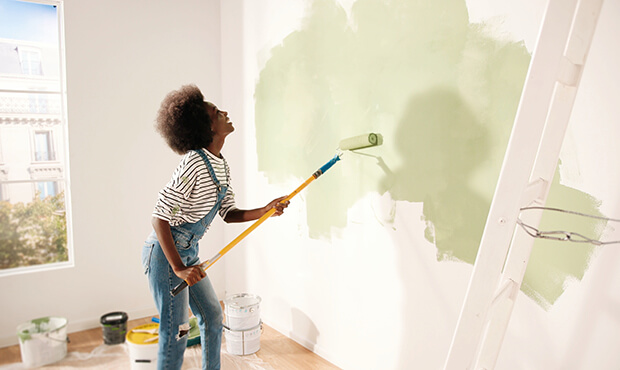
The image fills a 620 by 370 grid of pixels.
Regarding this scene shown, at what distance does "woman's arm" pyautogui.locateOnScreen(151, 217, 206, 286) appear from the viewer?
1558 mm

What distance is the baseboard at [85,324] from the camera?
2518 mm

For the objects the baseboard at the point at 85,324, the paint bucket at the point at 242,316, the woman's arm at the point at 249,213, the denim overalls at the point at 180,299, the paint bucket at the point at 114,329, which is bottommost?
the baseboard at the point at 85,324

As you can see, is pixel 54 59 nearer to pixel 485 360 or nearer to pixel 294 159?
pixel 294 159

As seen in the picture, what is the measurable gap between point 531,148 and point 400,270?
100 centimetres

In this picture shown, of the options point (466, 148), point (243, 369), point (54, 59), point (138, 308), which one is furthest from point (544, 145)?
point (54, 59)

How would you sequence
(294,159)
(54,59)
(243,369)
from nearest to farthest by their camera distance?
1. (243,369)
2. (294,159)
3. (54,59)

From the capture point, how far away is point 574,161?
51.9 inches

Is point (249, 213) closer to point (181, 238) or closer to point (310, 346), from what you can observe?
point (181, 238)

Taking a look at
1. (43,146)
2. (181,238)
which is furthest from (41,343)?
(43,146)

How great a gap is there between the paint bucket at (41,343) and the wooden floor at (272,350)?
0.12 meters

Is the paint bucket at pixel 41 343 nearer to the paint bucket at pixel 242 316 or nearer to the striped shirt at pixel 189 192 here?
the paint bucket at pixel 242 316

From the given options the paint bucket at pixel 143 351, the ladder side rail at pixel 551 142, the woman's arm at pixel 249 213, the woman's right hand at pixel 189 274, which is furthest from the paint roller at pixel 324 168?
the ladder side rail at pixel 551 142

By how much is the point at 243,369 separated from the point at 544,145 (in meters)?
1.76

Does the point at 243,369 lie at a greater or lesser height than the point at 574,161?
lesser
